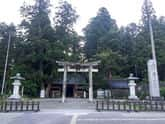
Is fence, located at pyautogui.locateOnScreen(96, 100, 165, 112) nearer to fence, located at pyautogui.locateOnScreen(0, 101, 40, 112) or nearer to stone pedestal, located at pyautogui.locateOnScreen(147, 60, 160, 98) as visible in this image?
stone pedestal, located at pyautogui.locateOnScreen(147, 60, 160, 98)

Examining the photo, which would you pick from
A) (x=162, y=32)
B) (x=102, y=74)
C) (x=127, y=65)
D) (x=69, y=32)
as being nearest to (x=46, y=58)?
(x=69, y=32)

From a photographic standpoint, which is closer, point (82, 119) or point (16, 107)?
point (82, 119)

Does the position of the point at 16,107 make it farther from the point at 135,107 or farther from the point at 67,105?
the point at 135,107

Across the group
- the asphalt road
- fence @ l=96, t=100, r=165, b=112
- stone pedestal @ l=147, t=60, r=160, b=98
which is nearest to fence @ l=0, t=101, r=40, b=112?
the asphalt road

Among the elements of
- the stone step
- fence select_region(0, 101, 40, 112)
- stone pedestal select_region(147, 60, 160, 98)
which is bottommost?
the stone step

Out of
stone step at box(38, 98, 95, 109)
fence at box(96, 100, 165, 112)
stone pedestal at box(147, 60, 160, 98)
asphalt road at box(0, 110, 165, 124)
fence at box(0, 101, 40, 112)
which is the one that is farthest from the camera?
stone pedestal at box(147, 60, 160, 98)

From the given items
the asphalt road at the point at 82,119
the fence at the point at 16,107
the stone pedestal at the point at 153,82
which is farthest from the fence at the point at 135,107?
the fence at the point at 16,107

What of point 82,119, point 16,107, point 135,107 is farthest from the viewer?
point 135,107

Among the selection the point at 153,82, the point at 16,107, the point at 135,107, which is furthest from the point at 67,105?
the point at 153,82

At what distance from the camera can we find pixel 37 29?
25344mm

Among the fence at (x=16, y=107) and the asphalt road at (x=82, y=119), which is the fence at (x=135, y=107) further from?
the fence at (x=16, y=107)

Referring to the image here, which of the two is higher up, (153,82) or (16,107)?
(153,82)

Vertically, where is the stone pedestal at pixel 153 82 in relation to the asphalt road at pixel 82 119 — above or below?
above

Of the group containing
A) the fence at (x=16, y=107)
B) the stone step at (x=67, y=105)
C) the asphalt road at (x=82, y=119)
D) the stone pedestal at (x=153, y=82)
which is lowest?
the stone step at (x=67, y=105)
